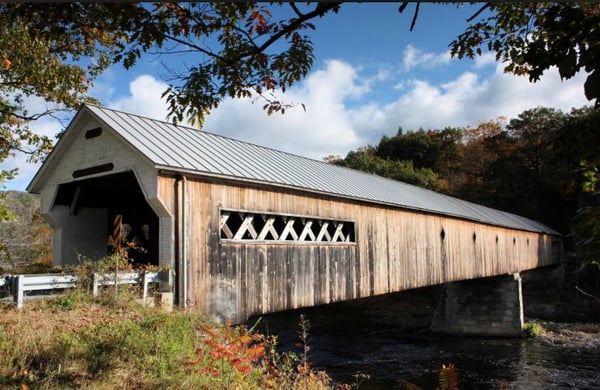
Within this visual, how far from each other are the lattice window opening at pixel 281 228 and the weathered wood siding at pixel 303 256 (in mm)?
161

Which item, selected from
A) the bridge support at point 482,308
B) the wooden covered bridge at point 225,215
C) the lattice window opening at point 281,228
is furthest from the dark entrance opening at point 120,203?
the bridge support at point 482,308

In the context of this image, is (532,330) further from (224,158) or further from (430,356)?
(224,158)

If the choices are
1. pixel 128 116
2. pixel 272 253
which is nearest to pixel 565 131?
pixel 272 253

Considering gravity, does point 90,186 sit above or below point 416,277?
above

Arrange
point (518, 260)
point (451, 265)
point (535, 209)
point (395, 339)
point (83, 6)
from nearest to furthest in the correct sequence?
point (83, 6) < point (451, 265) < point (395, 339) < point (518, 260) < point (535, 209)

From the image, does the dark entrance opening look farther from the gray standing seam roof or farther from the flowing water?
the flowing water

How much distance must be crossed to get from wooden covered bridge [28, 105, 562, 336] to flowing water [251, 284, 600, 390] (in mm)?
3408

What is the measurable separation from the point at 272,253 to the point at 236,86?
17.6 feet

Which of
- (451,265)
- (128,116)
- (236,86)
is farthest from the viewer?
(451,265)

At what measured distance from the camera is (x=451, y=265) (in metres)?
16.9

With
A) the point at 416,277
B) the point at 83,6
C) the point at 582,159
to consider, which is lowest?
the point at 416,277

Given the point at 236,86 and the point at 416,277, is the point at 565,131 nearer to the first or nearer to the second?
the point at 236,86

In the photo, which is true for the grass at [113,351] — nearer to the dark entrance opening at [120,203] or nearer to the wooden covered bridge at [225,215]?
the wooden covered bridge at [225,215]

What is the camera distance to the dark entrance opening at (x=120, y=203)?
10.1 m
